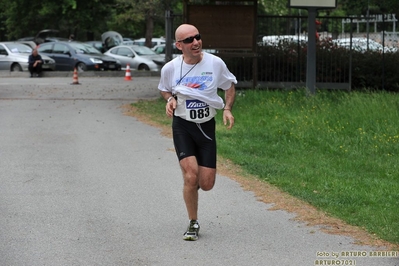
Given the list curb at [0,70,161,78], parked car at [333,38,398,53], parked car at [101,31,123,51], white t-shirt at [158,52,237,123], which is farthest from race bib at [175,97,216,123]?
parked car at [101,31,123,51]

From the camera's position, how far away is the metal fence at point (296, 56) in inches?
857

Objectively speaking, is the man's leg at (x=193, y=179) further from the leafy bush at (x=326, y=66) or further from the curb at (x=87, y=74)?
the curb at (x=87, y=74)

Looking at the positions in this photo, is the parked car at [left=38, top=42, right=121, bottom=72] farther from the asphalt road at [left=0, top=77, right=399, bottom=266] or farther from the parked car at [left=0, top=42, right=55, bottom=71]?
the asphalt road at [left=0, top=77, right=399, bottom=266]

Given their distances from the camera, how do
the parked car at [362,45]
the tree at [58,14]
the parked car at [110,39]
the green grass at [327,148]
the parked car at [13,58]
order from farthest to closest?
the parked car at [110,39] < the tree at [58,14] < the parked car at [13,58] < the parked car at [362,45] < the green grass at [327,148]

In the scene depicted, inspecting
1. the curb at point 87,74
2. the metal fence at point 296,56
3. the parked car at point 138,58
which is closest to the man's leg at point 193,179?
the metal fence at point 296,56

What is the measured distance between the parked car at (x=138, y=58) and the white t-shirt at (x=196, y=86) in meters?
29.9

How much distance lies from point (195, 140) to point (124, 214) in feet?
4.92

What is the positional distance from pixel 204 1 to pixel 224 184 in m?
11.4

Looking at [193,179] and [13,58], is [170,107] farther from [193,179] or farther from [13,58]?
[13,58]

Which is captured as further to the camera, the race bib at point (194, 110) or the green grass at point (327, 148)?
the green grass at point (327, 148)

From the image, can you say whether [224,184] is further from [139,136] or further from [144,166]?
[139,136]

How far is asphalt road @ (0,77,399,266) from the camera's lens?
695cm

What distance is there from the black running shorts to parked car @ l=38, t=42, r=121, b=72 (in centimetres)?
2891

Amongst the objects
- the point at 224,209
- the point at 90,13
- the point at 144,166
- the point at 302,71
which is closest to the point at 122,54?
the point at 90,13
